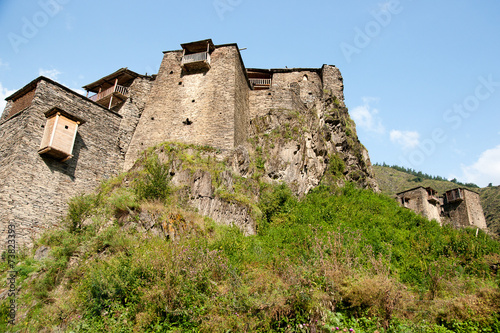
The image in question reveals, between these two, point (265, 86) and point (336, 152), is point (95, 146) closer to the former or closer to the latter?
point (265, 86)

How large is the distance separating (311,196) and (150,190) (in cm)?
854

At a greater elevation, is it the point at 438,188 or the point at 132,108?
the point at 438,188

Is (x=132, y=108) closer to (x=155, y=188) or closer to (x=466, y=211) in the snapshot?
(x=155, y=188)

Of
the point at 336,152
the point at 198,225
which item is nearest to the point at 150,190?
the point at 198,225

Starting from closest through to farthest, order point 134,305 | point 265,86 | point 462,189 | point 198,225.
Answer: point 134,305 < point 198,225 < point 265,86 < point 462,189

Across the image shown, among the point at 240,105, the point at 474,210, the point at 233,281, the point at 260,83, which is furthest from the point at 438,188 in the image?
the point at 233,281

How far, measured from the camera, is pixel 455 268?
34.6ft

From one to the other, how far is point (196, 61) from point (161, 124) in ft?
14.9

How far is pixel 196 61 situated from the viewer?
21312 mm

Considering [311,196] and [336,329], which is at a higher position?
[311,196]

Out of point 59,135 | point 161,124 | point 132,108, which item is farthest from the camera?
point 132,108

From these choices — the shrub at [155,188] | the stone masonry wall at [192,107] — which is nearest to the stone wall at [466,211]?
the stone masonry wall at [192,107]

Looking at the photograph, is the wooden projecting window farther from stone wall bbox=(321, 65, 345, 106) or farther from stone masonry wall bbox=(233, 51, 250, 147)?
stone wall bbox=(321, 65, 345, 106)

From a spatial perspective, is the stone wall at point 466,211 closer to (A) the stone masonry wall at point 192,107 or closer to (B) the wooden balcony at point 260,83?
(B) the wooden balcony at point 260,83
